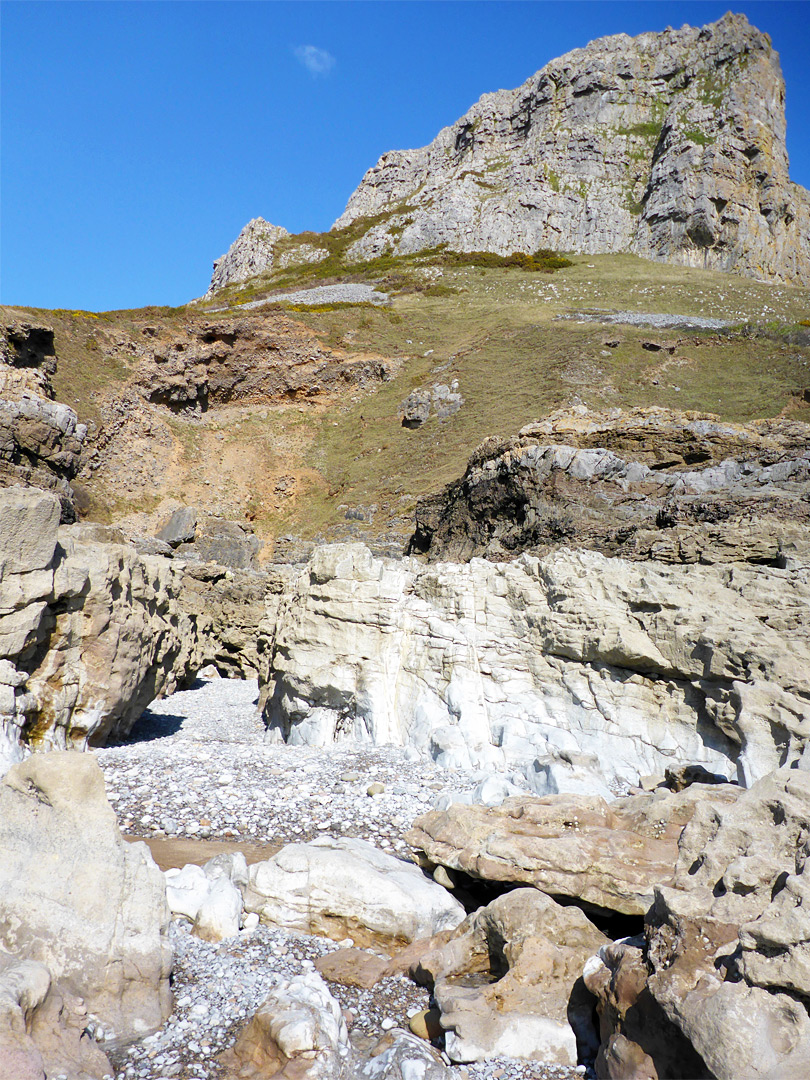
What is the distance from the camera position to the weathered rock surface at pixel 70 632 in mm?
11031

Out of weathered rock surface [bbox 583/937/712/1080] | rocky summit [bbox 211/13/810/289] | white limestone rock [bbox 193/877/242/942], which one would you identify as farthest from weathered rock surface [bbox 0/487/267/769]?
rocky summit [bbox 211/13/810/289]

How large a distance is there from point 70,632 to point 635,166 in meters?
92.9

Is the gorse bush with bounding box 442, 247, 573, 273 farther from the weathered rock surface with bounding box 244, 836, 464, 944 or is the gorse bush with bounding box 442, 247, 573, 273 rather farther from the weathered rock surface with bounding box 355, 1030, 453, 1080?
the weathered rock surface with bounding box 355, 1030, 453, 1080

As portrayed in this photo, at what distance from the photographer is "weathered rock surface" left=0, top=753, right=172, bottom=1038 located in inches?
196

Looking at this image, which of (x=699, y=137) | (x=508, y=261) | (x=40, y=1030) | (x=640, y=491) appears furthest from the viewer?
(x=699, y=137)

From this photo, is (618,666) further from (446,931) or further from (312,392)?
(312,392)

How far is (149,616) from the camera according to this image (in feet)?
48.9

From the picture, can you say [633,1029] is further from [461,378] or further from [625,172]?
[625,172]

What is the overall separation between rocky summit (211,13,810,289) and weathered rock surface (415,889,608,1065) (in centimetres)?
8214

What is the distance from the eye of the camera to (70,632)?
12297mm

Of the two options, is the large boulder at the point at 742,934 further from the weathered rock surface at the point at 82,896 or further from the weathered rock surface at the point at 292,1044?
the weathered rock surface at the point at 82,896

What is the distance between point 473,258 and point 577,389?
126ft

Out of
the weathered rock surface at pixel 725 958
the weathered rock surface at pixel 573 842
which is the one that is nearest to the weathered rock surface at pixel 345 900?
the weathered rock surface at pixel 573 842

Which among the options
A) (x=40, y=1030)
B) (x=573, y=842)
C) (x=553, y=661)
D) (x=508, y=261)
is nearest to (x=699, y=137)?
(x=508, y=261)
